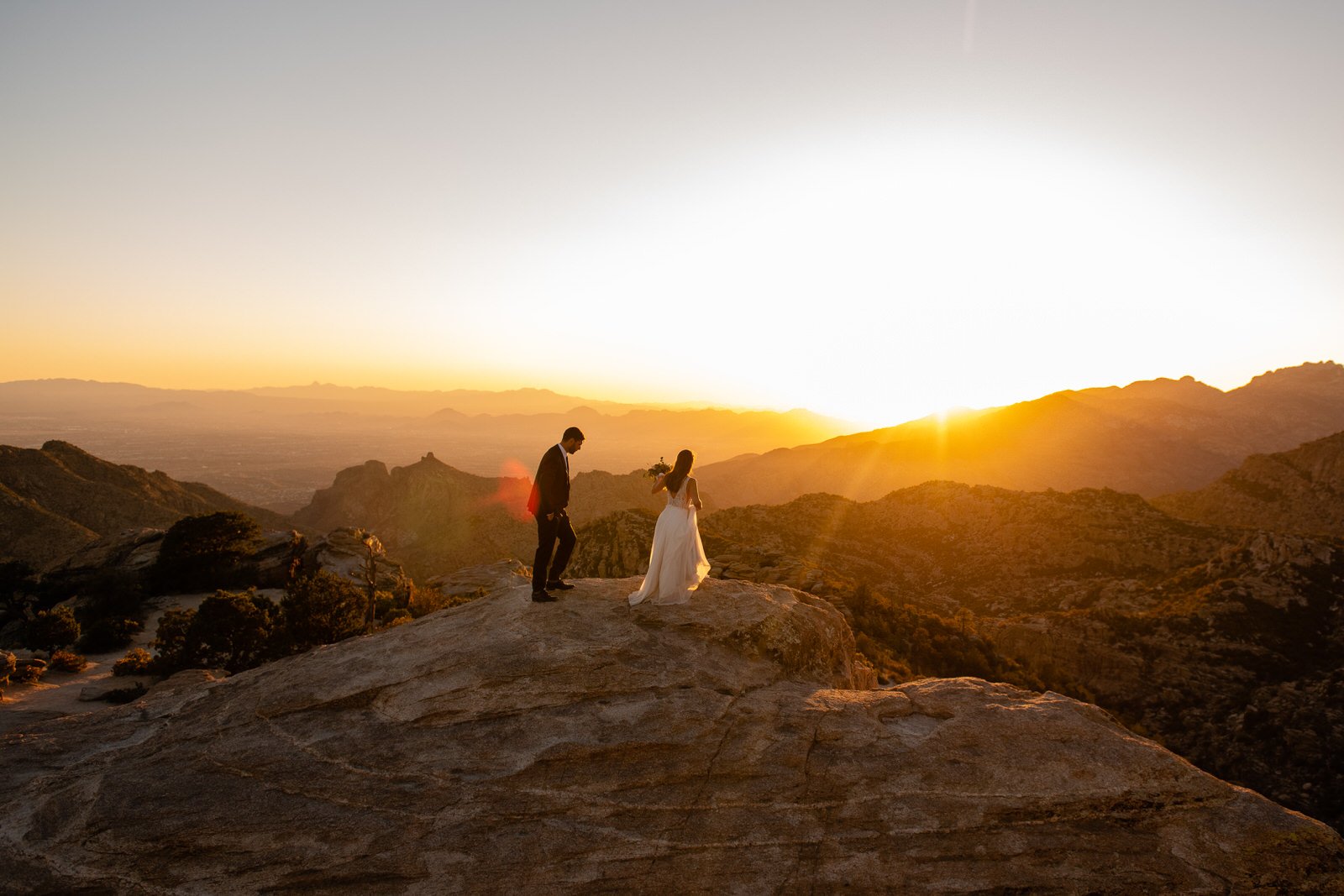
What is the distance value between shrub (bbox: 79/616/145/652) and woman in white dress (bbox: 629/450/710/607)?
76.3 feet

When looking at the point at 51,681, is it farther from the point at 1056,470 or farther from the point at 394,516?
the point at 1056,470

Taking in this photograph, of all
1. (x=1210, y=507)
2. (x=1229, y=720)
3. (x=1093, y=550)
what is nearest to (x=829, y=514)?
(x=1093, y=550)

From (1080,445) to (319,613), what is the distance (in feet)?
437

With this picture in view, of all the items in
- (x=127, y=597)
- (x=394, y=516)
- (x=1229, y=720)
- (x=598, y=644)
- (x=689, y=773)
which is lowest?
(x=394, y=516)

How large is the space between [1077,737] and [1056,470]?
117m

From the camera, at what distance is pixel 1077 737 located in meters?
8.02

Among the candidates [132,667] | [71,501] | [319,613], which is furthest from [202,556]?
[71,501]

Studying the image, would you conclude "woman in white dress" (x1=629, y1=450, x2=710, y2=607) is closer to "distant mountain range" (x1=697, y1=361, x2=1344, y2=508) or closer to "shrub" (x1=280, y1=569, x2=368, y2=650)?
"shrub" (x1=280, y1=569, x2=368, y2=650)

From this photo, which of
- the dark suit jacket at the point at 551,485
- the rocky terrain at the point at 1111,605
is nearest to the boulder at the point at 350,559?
the rocky terrain at the point at 1111,605

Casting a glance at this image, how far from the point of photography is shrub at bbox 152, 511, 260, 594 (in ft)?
100

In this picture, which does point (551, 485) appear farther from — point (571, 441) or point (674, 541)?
point (674, 541)

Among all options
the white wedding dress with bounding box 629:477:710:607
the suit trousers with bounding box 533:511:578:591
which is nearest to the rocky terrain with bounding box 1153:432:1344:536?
the white wedding dress with bounding box 629:477:710:607

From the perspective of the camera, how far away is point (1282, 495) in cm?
5606

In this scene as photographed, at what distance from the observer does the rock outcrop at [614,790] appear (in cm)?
602
